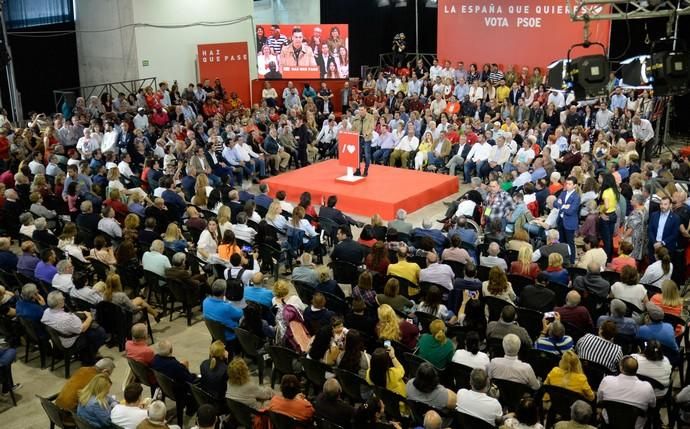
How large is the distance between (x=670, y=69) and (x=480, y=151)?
19.0 ft

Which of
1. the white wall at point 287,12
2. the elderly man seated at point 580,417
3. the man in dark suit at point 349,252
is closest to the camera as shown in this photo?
the elderly man seated at point 580,417

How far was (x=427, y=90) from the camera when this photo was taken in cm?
2019

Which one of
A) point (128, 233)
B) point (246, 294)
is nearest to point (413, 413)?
point (246, 294)

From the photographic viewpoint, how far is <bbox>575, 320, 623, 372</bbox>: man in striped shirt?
627cm

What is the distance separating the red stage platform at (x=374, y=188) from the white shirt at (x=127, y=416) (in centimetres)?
740

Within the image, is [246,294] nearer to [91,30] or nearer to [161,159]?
[161,159]

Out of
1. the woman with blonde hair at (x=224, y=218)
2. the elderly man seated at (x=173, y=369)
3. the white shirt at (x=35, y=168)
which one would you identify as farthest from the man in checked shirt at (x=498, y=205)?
the white shirt at (x=35, y=168)

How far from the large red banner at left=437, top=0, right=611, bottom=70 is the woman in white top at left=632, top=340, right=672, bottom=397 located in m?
13.7

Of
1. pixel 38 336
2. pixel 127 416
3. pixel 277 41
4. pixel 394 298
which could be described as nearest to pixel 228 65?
pixel 277 41

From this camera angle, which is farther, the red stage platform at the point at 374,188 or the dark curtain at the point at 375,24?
the dark curtain at the point at 375,24

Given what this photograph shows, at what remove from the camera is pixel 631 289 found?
7371mm

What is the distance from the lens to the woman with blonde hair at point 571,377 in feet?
19.1

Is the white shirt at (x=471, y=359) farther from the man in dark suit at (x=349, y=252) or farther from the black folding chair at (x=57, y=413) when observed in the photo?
the black folding chair at (x=57, y=413)

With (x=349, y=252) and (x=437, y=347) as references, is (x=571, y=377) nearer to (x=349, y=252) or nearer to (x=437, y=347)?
(x=437, y=347)
